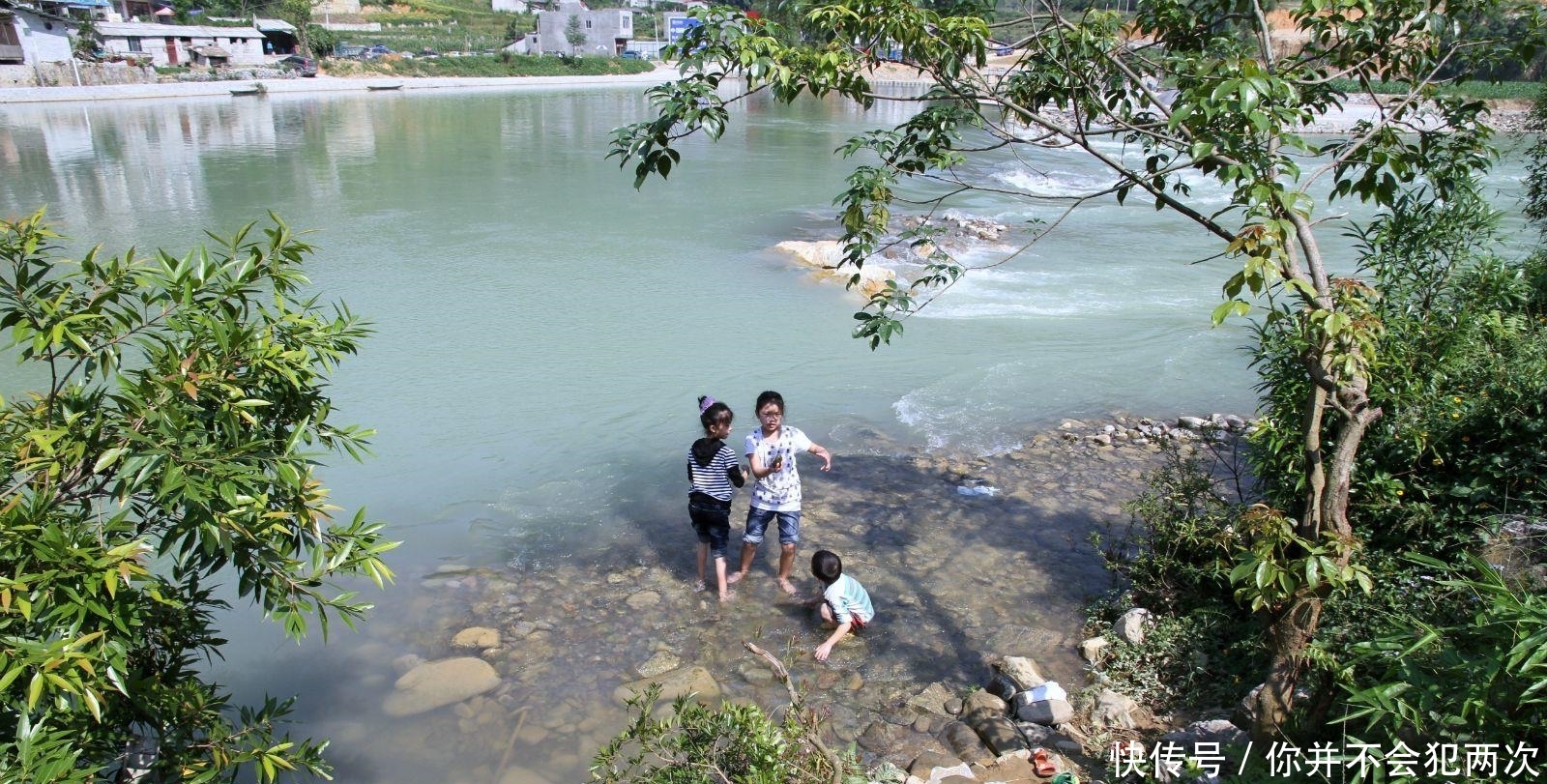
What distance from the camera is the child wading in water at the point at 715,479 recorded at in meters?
5.80

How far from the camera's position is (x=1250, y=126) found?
362 cm

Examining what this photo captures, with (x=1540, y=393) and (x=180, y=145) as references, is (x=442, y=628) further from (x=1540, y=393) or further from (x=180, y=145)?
(x=180, y=145)

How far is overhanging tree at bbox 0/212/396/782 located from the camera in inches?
101

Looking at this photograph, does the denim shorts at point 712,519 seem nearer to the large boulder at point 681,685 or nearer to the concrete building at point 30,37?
the large boulder at point 681,685

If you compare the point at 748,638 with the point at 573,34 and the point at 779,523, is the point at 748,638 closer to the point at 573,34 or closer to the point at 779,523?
the point at 779,523

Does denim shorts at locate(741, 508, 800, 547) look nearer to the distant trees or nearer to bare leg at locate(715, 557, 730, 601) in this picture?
bare leg at locate(715, 557, 730, 601)

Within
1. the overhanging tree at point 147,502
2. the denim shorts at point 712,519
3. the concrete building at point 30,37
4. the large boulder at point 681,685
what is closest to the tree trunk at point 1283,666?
the large boulder at point 681,685

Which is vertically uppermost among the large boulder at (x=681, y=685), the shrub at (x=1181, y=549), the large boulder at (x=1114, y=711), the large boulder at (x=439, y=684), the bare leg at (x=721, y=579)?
the shrub at (x=1181, y=549)

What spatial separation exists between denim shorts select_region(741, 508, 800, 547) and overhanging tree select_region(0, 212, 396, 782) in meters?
3.00

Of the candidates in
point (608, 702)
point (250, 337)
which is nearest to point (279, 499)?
point (250, 337)

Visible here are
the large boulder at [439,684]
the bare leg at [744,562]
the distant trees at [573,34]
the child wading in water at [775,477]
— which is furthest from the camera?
the distant trees at [573,34]

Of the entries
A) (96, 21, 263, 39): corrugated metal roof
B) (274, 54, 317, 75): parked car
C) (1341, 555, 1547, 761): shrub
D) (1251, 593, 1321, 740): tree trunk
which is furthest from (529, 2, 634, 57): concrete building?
(1341, 555, 1547, 761): shrub

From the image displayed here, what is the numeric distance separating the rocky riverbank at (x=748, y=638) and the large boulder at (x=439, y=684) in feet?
0.04

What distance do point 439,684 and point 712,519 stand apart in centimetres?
184
